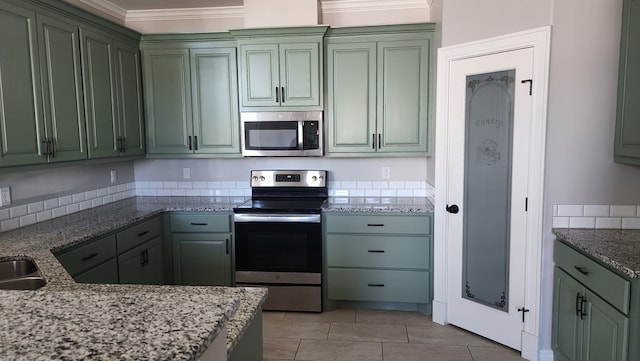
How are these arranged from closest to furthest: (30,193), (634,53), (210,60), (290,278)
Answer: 1. (634,53)
2. (30,193)
3. (290,278)
4. (210,60)

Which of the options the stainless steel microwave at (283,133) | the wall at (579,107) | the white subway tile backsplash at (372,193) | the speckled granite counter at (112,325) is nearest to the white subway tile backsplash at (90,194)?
the stainless steel microwave at (283,133)

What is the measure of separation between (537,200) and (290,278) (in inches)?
75.3

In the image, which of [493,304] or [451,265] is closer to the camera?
[493,304]

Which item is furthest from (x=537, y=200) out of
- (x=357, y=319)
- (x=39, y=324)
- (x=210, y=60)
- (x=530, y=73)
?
(x=210, y=60)

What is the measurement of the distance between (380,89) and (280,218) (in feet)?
4.48

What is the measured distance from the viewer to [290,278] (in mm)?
3367

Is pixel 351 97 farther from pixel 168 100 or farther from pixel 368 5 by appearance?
pixel 168 100

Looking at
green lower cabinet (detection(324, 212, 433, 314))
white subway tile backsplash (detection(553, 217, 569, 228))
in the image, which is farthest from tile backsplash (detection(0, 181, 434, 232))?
white subway tile backsplash (detection(553, 217, 569, 228))

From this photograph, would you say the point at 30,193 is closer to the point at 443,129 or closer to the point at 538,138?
the point at 443,129

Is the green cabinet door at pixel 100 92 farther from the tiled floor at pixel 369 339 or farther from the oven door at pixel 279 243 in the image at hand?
the tiled floor at pixel 369 339

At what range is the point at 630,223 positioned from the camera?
2467mm

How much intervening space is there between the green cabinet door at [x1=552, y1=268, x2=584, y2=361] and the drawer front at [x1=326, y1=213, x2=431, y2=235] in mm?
1019

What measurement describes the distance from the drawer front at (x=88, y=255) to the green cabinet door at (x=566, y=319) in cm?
281

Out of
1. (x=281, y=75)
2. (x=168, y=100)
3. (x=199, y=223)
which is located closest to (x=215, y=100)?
(x=168, y=100)
